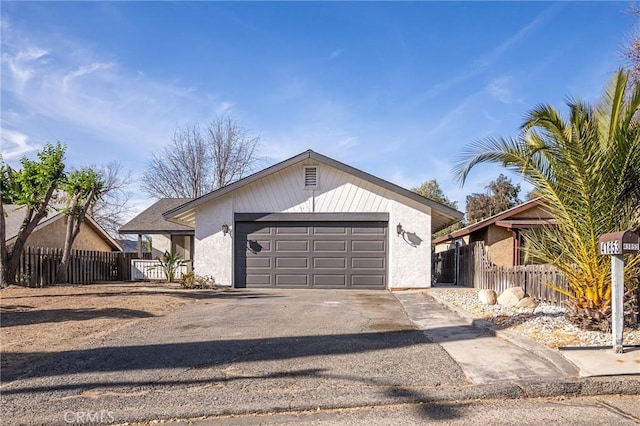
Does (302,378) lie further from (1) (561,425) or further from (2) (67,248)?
(2) (67,248)

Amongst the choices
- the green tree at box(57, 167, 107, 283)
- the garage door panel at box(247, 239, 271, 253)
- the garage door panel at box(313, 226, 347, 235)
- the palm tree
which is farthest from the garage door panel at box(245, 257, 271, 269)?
the palm tree

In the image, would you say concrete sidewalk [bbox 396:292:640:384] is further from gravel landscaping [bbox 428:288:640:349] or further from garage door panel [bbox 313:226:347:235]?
garage door panel [bbox 313:226:347:235]

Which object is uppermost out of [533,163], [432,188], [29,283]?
[432,188]

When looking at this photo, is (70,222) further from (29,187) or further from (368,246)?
(368,246)

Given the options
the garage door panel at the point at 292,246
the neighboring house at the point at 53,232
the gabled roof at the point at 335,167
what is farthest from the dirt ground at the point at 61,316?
the neighboring house at the point at 53,232

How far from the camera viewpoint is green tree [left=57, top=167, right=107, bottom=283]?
52.9 feet

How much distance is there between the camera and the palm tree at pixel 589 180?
687 centimetres

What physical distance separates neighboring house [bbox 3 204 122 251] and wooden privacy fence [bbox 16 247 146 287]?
2.10 meters

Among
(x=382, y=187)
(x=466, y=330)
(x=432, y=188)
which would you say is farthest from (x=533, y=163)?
(x=432, y=188)

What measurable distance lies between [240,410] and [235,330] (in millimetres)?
3572

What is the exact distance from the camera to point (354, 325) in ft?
27.1

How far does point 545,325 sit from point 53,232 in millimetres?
21453

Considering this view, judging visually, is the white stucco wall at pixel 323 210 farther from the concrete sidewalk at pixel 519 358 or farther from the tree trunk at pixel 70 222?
the concrete sidewalk at pixel 519 358

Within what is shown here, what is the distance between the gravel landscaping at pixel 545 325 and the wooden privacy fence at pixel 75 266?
1324cm
